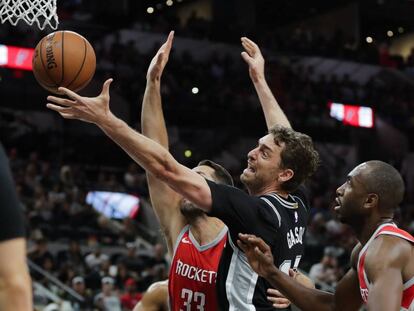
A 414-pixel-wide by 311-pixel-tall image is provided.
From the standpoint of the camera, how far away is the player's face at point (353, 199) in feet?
13.4

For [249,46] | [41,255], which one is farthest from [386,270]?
[41,255]

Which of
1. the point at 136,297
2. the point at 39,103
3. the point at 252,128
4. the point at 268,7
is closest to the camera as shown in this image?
the point at 136,297

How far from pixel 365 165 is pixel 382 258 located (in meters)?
0.57

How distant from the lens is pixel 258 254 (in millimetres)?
3893

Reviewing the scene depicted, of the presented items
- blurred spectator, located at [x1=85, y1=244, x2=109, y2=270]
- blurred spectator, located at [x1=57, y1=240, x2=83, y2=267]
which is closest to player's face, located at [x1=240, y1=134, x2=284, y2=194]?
blurred spectator, located at [x1=85, y1=244, x2=109, y2=270]

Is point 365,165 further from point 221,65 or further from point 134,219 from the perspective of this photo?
point 221,65

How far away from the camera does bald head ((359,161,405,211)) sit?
4.06 metres

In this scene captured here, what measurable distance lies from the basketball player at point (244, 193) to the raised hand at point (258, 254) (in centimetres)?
13

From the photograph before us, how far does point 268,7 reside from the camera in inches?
1080

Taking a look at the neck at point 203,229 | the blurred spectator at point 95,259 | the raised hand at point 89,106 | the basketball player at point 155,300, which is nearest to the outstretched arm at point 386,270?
the neck at point 203,229

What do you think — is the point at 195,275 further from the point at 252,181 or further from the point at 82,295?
the point at 82,295

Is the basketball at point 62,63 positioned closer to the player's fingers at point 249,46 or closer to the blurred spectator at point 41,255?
the player's fingers at point 249,46

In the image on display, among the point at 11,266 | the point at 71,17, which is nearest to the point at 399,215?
the point at 71,17

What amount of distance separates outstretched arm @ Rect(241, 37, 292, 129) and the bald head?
1181 mm
